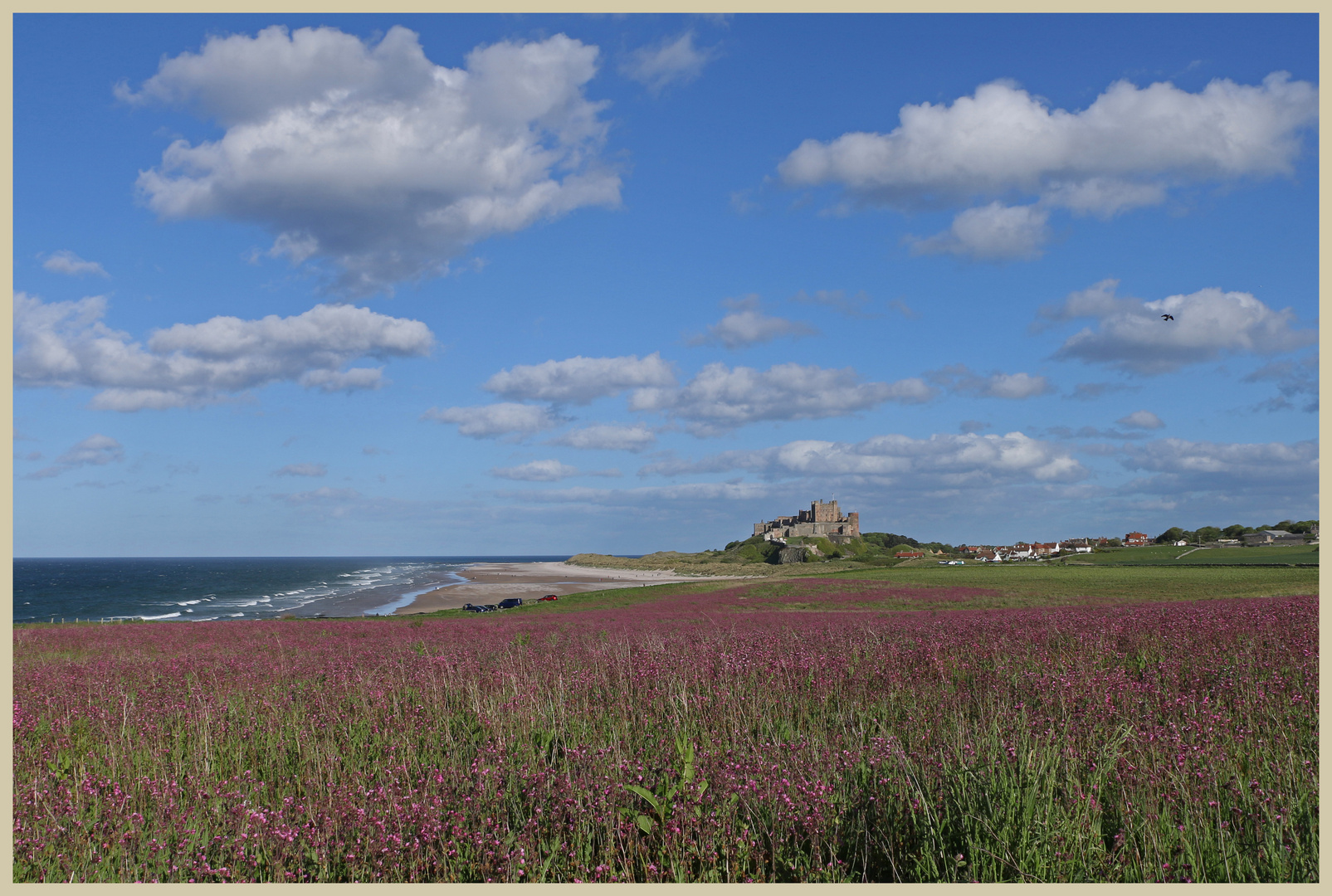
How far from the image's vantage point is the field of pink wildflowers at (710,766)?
406cm

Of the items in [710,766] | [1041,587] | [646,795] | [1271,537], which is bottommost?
[1271,537]

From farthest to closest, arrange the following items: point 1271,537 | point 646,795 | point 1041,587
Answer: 1. point 1271,537
2. point 1041,587
3. point 646,795

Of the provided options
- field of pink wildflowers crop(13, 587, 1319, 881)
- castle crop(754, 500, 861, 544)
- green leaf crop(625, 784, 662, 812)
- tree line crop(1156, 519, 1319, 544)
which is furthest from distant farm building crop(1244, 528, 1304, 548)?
green leaf crop(625, 784, 662, 812)

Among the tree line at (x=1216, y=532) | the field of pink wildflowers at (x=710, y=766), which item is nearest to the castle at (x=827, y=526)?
the tree line at (x=1216, y=532)

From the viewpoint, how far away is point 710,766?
17.2 feet

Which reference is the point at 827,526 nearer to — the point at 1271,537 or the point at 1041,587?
the point at 1271,537

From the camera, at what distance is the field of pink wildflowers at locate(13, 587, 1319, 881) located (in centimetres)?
406

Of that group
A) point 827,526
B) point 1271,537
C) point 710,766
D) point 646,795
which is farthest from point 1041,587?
point 827,526

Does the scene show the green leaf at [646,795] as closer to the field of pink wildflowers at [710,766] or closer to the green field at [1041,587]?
the field of pink wildflowers at [710,766]

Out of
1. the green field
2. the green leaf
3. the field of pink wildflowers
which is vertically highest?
the green leaf

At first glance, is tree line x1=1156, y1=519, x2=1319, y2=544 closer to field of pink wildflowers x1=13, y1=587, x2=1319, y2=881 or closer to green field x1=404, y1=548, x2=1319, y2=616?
green field x1=404, y1=548, x2=1319, y2=616

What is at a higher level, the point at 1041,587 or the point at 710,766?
the point at 710,766

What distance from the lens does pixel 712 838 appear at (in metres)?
4.07

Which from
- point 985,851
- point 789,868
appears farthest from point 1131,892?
point 789,868
